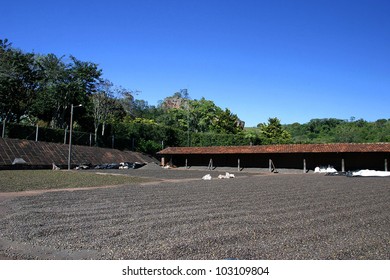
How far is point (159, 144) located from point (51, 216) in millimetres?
39448

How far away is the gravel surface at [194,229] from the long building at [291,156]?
2160 cm

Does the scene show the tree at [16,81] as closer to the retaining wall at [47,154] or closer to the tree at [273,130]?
the retaining wall at [47,154]

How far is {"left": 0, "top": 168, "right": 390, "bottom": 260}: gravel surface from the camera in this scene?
15.8 ft

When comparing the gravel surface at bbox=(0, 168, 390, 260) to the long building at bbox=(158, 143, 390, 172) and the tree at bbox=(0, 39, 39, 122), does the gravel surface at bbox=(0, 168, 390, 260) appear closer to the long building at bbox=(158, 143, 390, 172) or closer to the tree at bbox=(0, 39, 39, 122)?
the long building at bbox=(158, 143, 390, 172)

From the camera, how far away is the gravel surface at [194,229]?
4.83 meters

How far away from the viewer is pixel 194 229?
632cm

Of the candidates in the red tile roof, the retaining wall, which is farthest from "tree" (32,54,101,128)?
the red tile roof

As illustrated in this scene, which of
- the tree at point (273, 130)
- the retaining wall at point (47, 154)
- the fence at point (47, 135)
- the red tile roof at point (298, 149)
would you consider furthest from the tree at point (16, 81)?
the tree at point (273, 130)

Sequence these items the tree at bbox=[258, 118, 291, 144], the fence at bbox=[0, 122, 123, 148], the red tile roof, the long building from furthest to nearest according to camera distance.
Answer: the tree at bbox=[258, 118, 291, 144] → the fence at bbox=[0, 122, 123, 148] → the long building → the red tile roof

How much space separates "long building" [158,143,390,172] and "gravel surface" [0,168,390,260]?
21.6m

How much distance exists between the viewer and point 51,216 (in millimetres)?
7848

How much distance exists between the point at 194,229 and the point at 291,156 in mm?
29007

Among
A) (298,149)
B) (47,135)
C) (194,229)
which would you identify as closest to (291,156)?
(298,149)
